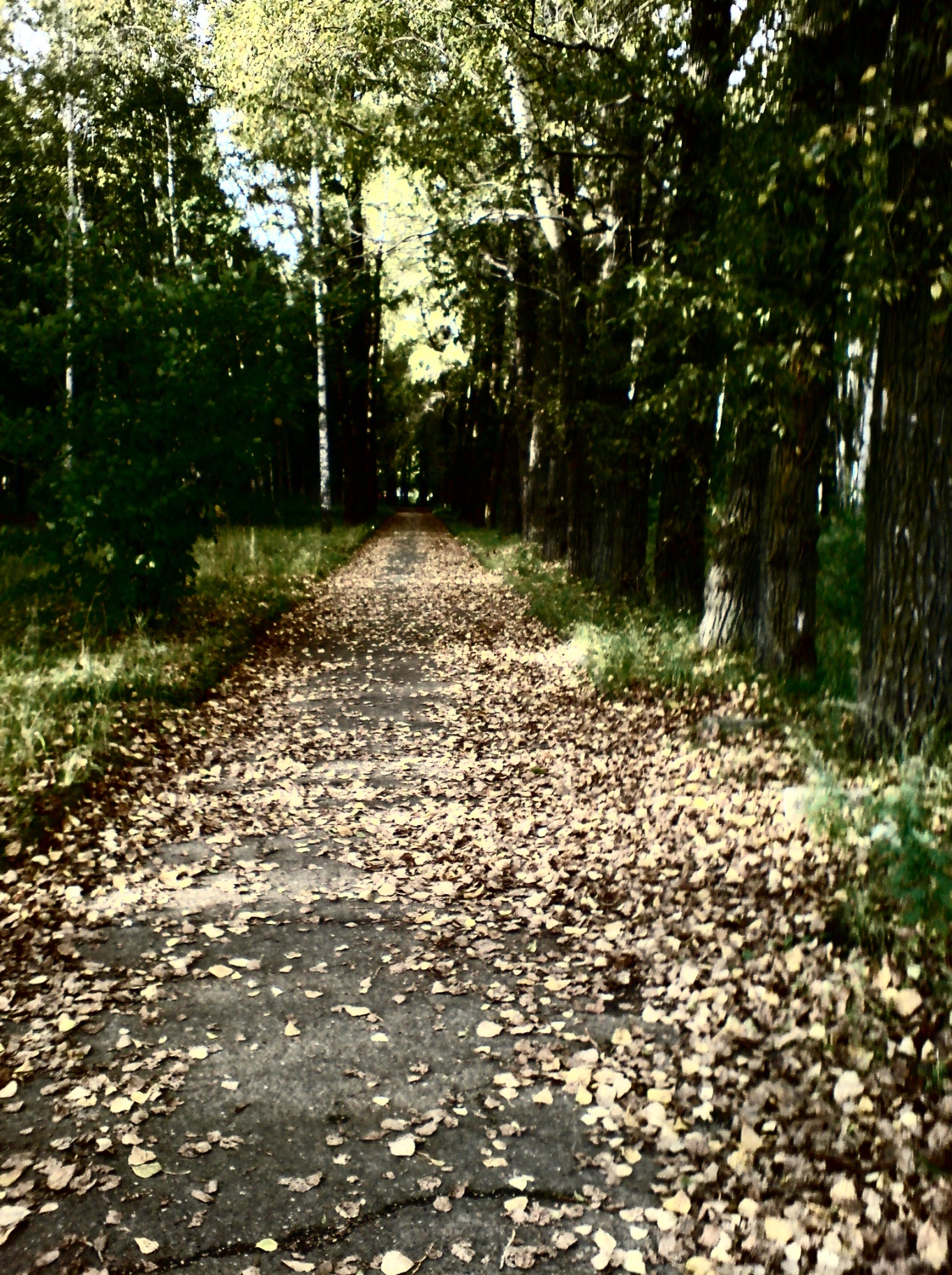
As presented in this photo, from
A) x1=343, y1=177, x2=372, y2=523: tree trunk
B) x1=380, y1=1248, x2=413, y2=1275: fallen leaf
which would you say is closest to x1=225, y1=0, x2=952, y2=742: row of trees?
x1=380, y1=1248, x2=413, y2=1275: fallen leaf

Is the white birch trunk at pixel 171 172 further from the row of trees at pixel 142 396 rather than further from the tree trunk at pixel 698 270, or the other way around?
the tree trunk at pixel 698 270

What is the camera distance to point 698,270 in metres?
9.27

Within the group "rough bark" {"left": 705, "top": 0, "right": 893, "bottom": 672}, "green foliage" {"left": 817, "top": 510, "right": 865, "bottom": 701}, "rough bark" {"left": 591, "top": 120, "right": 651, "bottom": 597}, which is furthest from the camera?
"rough bark" {"left": 591, "top": 120, "right": 651, "bottom": 597}

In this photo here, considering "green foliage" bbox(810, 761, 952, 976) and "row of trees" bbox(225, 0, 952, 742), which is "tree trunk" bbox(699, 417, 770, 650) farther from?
"green foliage" bbox(810, 761, 952, 976)

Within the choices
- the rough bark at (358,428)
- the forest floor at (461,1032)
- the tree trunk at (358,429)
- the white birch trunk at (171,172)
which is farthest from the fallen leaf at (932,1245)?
the white birch trunk at (171,172)

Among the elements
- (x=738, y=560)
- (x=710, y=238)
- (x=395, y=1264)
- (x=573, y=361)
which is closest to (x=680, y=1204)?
(x=395, y=1264)

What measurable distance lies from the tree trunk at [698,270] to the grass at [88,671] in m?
5.72

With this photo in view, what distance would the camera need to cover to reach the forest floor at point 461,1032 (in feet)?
10.5

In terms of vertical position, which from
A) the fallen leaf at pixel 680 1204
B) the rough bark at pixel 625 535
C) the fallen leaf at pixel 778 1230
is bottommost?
the fallen leaf at pixel 680 1204

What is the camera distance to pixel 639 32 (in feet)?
37.2

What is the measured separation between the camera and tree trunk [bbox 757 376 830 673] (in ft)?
28.7

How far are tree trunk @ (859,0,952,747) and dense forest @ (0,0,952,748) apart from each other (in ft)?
0.06

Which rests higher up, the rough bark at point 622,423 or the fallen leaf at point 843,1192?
the rough bark at point 622,423

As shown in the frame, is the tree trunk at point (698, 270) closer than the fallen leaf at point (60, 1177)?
No
